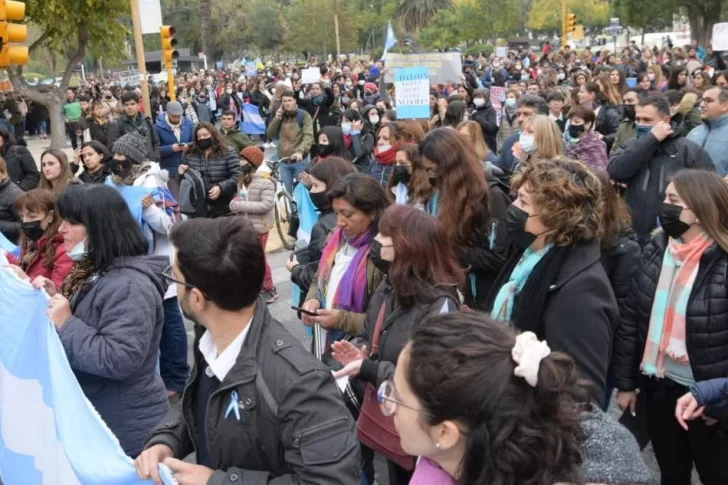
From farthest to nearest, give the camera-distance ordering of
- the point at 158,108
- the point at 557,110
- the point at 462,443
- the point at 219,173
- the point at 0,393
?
1. the point at 158,108
2. the point at 557,110
3. the point at 219,173
4. the point at 0,393
5. the point at 462,443

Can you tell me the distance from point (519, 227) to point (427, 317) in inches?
45.4

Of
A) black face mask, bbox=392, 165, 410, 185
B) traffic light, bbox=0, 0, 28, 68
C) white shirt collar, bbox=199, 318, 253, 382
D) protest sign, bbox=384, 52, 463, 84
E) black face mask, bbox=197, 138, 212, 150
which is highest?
traffic light, bbox=0, 0, 28, 68

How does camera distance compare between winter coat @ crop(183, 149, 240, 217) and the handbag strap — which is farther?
winter coat @ crop(183, 149, 240, 217)

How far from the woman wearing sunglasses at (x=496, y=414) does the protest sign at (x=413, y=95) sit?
7.34 meters

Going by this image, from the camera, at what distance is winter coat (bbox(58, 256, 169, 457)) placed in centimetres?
309

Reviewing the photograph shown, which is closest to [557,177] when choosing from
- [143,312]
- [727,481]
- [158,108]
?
[727,481]

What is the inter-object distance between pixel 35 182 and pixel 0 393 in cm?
469

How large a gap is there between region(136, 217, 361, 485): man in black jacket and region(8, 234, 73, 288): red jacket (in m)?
2.26

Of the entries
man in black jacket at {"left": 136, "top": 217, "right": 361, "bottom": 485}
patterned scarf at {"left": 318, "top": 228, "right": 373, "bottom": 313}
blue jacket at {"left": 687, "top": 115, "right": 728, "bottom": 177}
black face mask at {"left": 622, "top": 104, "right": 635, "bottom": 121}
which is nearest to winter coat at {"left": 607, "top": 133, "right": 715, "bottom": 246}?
blue jacket at {"left": 687, "top": 115, "right": 728, "bottom": 177}

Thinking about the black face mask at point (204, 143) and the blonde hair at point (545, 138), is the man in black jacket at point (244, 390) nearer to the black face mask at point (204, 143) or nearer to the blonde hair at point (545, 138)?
the blonde hair at point (545, 138)

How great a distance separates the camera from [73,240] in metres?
3.61

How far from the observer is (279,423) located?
2.08m

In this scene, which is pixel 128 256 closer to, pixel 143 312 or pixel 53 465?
pixel 143 312

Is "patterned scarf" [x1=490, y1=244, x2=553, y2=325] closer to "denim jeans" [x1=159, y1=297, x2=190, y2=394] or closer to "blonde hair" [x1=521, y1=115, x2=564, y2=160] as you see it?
"blonde hair" [x1=521, y1=115, x2=564, y2=160]
